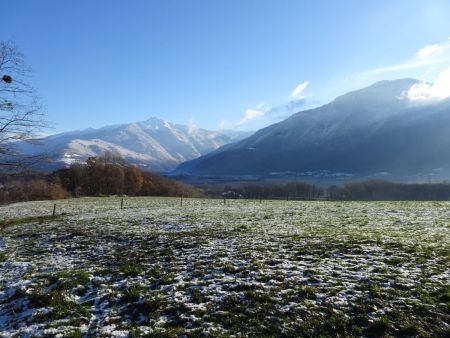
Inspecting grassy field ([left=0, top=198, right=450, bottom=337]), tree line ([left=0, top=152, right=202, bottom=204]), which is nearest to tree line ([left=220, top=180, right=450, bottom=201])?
tree line ([left=0, top=152, right=202, bottom=204])

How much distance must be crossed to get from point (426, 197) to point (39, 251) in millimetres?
175320

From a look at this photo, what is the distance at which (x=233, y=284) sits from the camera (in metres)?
13.8

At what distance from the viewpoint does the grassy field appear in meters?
10.8

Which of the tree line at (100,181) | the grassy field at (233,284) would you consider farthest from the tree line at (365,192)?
the grassy field at (233,284)

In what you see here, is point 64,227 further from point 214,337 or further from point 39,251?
point 214,337

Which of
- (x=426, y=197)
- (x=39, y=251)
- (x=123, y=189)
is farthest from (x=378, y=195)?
(x=39, y=251)

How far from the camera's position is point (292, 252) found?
715 inches

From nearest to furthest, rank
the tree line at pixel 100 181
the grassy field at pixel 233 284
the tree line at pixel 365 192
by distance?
the grassy field at pixel 233 284, the tree line at pixel 100 181, the tree line at pixel 365 192

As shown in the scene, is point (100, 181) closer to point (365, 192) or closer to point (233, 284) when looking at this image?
point (233, 284)

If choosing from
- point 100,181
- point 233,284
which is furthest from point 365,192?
point 233,284

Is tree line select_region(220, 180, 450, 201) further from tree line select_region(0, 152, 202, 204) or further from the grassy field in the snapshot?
the grassy field

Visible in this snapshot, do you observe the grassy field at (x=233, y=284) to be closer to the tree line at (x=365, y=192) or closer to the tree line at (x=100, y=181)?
the tree line at (x=100, y=181)

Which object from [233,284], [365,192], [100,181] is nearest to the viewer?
[233,284]

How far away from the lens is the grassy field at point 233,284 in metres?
10.8
